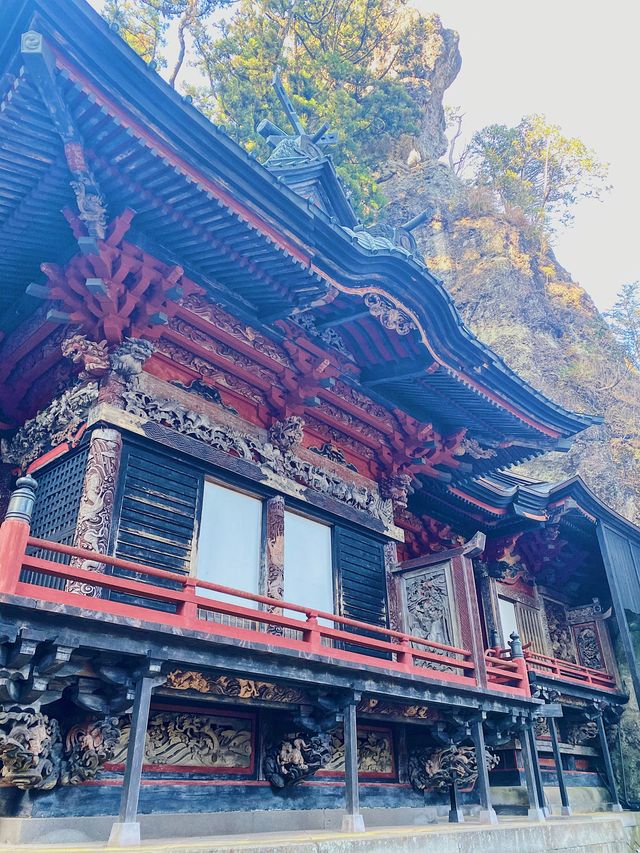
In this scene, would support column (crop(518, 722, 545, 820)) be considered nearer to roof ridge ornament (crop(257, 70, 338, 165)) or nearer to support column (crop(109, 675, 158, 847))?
support column (crop(109, 675, 158, 847))

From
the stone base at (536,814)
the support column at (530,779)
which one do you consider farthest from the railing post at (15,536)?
the stone base at (536,814)

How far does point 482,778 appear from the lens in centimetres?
880

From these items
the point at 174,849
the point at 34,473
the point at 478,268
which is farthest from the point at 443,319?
the point at 478,268

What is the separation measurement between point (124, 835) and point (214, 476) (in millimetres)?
4159

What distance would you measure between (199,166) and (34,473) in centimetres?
442

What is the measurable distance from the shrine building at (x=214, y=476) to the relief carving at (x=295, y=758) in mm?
24

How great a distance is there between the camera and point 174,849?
463 cm

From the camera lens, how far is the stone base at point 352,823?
21.8 ft

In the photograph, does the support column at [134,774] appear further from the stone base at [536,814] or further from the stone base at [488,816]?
the stone base at [536,814]

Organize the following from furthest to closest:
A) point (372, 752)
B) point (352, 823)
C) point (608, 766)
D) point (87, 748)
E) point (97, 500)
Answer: point (608, 766), point (372, 752), point (97, 500), point (352, 823), point (87, 748)

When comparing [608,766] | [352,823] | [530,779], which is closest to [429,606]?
[530,779]

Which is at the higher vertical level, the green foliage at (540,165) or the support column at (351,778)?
the green foliage at (540,165)

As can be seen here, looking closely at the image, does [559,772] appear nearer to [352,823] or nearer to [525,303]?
[352,823]

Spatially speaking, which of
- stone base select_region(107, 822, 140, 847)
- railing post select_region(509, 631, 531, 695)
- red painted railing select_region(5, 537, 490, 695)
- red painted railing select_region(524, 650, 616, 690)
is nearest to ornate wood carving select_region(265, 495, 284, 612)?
red painted railing select_region(5, 537, 490, 695)
